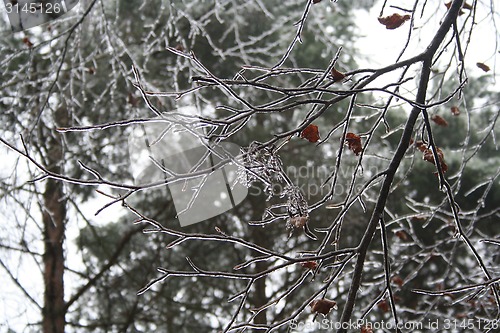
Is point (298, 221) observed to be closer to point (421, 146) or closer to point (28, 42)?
point (421, 146)

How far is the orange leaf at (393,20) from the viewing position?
1.55 m

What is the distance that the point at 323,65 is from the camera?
19.2 ft

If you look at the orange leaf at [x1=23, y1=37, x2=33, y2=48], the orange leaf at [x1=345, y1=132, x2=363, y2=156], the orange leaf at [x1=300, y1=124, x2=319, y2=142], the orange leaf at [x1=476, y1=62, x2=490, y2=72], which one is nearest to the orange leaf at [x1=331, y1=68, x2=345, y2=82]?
the orange leaf at [x1=300, y1=124, x2=319, y2=142]

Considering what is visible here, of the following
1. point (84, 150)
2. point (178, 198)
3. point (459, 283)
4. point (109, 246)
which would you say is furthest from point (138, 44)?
point (459, 283)

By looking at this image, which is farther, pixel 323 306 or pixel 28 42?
pixel 28 42

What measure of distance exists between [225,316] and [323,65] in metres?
2.70

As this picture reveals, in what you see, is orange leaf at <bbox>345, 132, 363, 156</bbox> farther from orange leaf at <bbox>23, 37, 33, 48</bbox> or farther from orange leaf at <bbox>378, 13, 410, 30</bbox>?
orange leaf at <bbox>23, 37, 33, 48</bbox>

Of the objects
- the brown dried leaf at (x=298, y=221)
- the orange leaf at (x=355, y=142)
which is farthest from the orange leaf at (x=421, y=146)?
the brown dried leaf at (x=298, y=221)

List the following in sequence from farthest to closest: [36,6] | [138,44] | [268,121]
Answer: [268,121], [138,44], [36,6]

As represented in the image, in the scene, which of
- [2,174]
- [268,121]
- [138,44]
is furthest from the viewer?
[268,121]

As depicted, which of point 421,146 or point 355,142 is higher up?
point 421,146

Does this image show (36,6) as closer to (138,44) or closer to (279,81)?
(138,44)

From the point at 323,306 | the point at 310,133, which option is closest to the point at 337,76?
the point at 310,133

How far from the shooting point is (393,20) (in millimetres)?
1552
